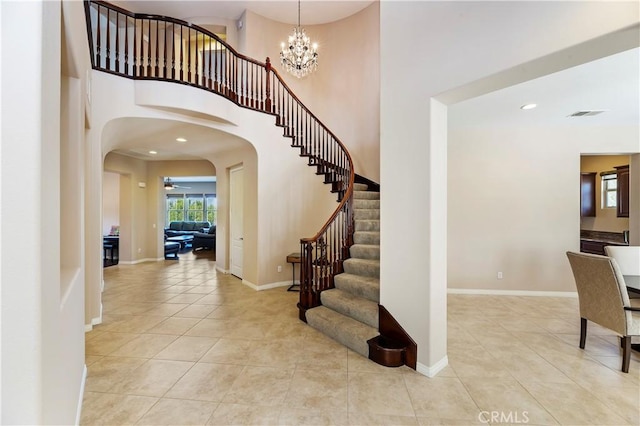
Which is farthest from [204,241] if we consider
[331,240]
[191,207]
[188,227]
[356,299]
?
[356,299]

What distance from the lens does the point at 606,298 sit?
2539 millimetres

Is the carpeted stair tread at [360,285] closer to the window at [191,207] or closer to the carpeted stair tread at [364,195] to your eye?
the carpeted stair tread at [364,195]

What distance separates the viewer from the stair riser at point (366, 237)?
3873mm

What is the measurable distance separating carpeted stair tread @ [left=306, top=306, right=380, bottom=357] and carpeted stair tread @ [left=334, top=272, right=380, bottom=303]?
0.33 metres

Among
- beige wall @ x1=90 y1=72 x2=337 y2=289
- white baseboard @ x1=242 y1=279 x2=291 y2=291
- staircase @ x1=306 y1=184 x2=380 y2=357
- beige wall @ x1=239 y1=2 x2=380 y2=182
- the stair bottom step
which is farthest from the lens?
beige wall @ x1=239 y1=2 x2=380 y2=182

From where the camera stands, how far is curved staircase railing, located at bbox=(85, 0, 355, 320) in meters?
3.60

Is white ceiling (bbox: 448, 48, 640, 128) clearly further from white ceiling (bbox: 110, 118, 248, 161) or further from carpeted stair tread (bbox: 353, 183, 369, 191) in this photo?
white ceiling (bbox: 110, 118, 248, 161)

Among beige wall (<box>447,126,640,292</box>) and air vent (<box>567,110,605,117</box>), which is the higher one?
air vent (<box>567,110,605,117</box>)

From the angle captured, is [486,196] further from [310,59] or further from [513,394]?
[310,59]

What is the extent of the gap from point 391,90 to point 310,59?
298 centimetres

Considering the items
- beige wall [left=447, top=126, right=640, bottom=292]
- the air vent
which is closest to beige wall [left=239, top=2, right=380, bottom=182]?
beige wall [left=447, top=126, right=640, bottom=292]

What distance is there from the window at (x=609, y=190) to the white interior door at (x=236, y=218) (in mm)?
8028

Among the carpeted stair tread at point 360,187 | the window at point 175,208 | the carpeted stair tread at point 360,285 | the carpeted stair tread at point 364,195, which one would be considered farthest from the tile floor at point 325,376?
the window at point 175,208

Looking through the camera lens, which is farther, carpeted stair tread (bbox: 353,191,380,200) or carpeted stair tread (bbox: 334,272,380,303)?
carpeted stair tread (bbox: 353,191,380,200)
